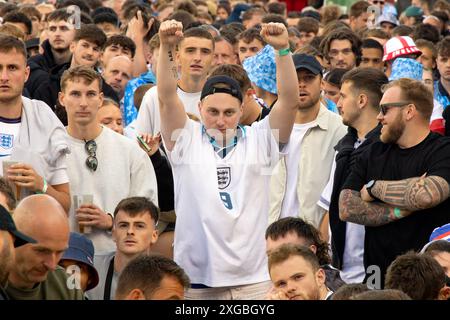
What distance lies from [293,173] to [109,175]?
63.8 inches

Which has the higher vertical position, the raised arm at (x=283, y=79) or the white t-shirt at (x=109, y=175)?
the raised arm at (x=283, y=79)

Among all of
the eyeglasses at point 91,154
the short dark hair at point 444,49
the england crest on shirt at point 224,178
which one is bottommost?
the england crest on shirt at point 224,178

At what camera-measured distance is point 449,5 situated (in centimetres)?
2067

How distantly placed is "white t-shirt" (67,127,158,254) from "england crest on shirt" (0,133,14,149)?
1.70ft

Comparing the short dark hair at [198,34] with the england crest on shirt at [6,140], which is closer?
the england crest on shirt at [6,140]

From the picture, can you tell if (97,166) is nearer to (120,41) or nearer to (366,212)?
(366,212)

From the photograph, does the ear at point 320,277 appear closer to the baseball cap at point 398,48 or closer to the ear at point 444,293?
the ear at point 444,293

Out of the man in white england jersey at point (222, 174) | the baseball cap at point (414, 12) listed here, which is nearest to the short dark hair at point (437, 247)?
the man in white england jersey at point (222, 174)

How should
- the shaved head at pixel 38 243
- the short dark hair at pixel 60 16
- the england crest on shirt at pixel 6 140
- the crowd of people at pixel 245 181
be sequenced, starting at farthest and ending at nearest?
the short dark hair at pixel 60 16 < the england crest on shirt at pixel 6 140 < the crowd of people at pixel 245 181 < the shaved head at pixel 38 243

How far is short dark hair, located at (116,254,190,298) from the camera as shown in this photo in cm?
593

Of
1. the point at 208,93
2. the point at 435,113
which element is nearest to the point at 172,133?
the point at 208,93

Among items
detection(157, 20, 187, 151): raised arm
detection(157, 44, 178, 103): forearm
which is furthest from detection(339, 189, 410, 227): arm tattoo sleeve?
detection(157, 44, 178, 103): forearm

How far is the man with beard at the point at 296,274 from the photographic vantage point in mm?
6910

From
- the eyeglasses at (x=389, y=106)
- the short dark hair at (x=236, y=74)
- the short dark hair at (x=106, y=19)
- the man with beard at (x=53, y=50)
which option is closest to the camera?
the eyeglasses at (x=389, y=106)
